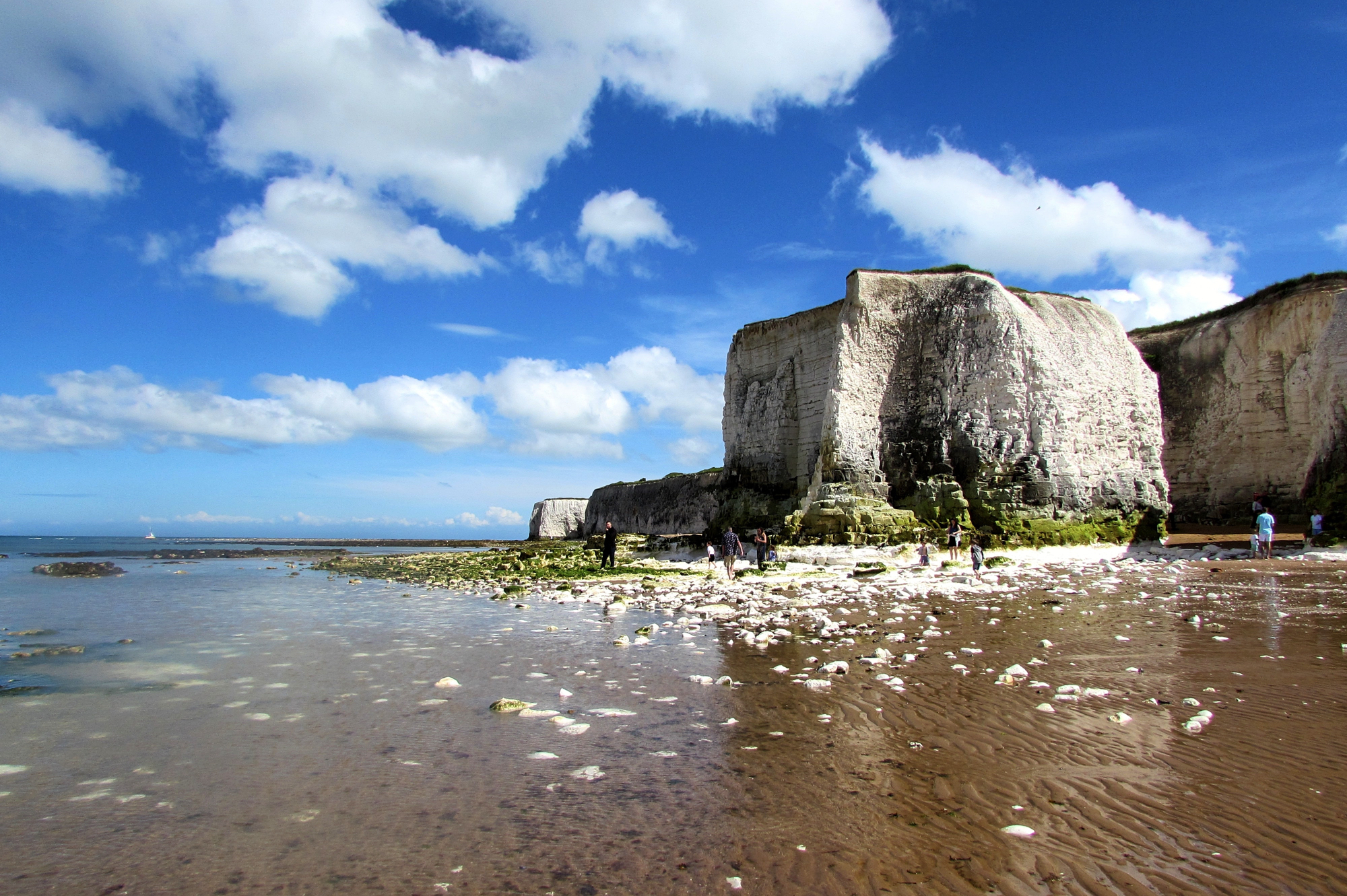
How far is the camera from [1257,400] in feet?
101

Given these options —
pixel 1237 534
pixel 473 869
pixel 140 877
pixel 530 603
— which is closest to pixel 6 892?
pixel 140 877

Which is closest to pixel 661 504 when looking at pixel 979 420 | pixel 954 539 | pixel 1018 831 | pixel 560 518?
pixel 560 518

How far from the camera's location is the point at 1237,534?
2808 cm

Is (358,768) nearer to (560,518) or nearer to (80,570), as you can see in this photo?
(80,570)

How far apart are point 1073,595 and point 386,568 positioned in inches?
958

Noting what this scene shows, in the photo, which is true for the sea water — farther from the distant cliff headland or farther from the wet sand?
the distant cliff headland

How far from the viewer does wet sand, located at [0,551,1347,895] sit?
10.1 feet

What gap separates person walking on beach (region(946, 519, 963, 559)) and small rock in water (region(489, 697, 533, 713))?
18.3 metres

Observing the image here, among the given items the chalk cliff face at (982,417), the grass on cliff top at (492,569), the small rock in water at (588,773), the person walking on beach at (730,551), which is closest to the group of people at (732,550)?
the person walking on beach at (730,551)

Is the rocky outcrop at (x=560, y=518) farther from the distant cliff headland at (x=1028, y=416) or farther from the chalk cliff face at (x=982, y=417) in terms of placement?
the chalk cliff face at (x=982, y=417)

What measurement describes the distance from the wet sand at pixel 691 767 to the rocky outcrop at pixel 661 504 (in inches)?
1577

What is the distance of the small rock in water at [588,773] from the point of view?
165 inches

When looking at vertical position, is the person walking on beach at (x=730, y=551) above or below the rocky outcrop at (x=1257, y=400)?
below

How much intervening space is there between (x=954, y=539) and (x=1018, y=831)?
19430 mm
